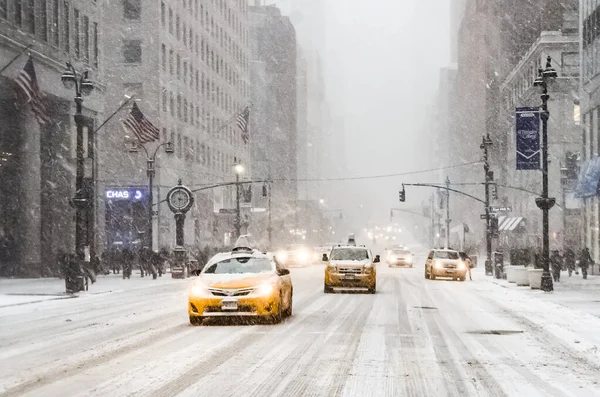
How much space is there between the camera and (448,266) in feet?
145

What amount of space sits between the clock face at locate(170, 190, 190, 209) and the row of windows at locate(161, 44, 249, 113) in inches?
1054

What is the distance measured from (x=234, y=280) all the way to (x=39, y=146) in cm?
3269

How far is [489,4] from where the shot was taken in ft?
435

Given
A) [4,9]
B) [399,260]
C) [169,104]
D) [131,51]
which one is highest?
[131,51]

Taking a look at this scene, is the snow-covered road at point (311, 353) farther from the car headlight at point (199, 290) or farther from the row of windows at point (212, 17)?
the row of windows at point (212, 17)

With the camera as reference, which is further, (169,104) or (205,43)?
(205,43)

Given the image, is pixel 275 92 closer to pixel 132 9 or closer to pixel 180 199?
pixel 132 9

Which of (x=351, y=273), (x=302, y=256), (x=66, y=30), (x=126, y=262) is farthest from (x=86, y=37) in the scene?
A: (x=351, y=273)

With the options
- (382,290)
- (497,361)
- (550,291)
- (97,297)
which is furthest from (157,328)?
(550,291)

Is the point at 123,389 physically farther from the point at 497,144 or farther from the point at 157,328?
the point at 497,144

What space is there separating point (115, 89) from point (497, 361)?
65.5 metres

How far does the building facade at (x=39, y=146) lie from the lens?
45.1m

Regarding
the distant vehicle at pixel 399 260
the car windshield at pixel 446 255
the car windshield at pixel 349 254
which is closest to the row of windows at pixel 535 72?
the distant vehicle at pixel 399 260

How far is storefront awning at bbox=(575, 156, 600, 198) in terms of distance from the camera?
1824 inches
